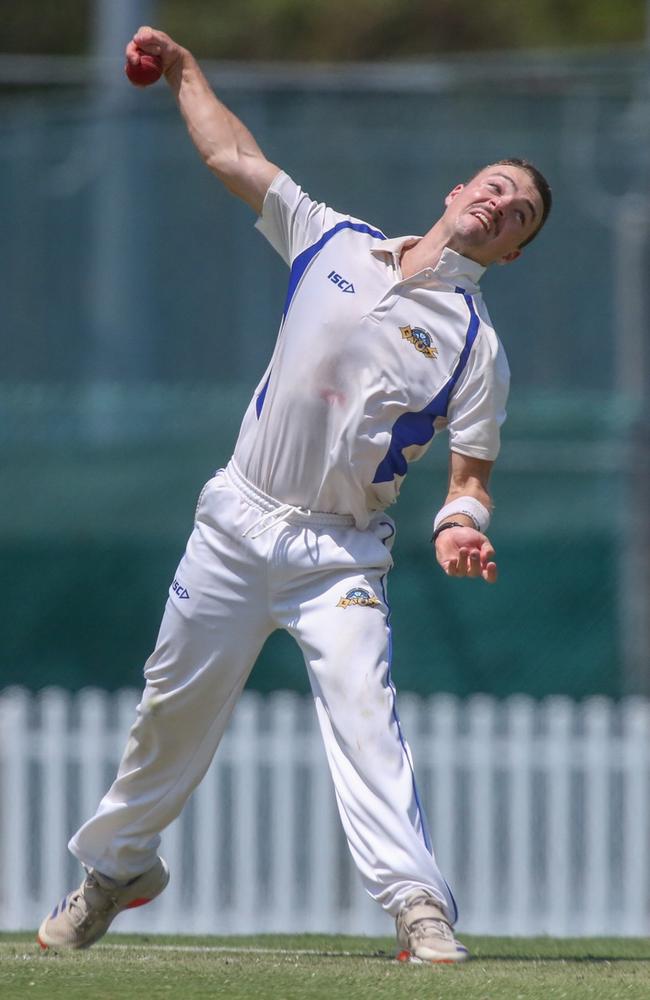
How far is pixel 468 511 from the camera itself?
5012mm

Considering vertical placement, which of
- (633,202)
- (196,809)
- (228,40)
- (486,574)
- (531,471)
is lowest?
(196,809)

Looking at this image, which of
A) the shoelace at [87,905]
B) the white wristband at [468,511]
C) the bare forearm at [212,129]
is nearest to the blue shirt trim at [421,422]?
the white wristband at [468,511]

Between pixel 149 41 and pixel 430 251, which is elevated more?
pixel 149 41

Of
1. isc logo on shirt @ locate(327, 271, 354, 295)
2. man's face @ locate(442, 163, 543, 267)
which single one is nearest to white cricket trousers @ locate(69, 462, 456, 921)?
isc logo on shirt @ locate(327, 271, 354, 295)

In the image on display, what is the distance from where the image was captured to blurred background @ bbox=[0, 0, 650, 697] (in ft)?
33.2

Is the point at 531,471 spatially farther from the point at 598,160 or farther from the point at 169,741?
the point at 169,741

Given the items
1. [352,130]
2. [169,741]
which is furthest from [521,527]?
[169,741]

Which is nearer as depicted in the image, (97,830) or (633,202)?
(97,830)

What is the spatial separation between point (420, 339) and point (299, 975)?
173cm

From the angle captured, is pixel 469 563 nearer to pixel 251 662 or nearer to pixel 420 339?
pixel 420 339

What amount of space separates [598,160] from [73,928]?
7422mm

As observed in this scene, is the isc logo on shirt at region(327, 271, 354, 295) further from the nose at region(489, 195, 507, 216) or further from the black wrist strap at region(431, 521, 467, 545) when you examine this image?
the black wrist strap at region(431, 521, 467, 545)

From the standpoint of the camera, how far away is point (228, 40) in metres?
31.0

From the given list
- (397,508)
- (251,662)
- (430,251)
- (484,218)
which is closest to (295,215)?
(430,251)
